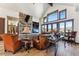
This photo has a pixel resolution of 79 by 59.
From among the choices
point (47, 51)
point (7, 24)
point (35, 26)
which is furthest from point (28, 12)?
point (47, 51)

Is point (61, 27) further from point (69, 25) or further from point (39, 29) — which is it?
point (39, 29)

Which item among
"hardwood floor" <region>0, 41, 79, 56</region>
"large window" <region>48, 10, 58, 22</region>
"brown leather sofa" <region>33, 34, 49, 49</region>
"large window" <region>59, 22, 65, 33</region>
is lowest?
"hardwood floor" <region>0, 41, 79, 56</region>

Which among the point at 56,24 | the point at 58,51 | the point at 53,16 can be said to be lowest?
the point at 58,51

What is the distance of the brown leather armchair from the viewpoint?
238cm

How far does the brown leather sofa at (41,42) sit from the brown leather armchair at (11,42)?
1.06 feet

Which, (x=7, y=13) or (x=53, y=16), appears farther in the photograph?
(x=53, y=16)

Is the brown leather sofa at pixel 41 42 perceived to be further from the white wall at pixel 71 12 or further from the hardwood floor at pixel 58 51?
the white wall at pixel 71 12

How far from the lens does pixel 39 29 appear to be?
8.03ft

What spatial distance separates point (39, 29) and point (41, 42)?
0.88 feet

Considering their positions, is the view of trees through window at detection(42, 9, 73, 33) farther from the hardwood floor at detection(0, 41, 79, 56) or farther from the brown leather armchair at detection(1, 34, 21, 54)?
the brown leather armchair at detection(1, 34, 21, 54)

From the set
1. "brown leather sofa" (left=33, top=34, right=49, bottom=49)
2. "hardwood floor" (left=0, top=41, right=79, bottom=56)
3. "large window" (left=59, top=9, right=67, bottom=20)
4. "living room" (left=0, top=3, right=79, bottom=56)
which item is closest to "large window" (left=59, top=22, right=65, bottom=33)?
"living room" (left=0, top=3, right=79, bottom=56)

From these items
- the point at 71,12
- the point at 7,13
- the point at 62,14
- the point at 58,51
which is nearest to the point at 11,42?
the point at 7,13

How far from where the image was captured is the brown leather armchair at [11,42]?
7.80ft

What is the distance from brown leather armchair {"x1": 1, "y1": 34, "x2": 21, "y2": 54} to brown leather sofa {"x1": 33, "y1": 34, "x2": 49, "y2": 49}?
323mm
